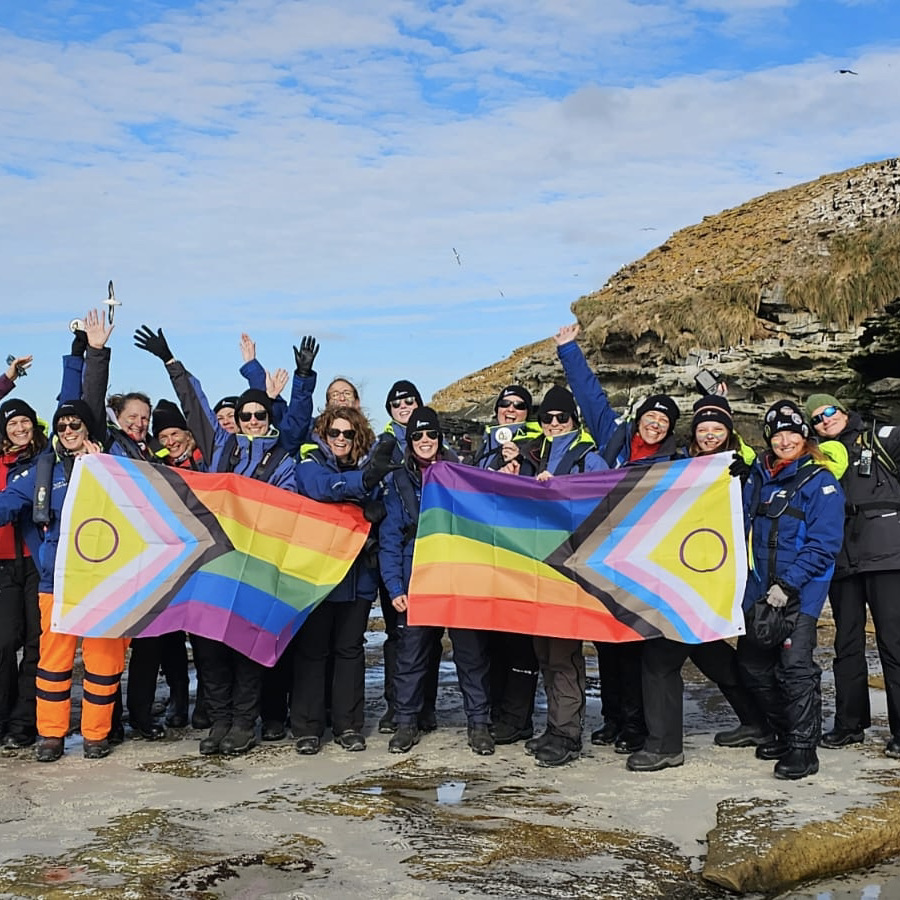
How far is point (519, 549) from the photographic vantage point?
6.75 m

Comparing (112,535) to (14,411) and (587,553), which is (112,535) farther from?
(587,553)

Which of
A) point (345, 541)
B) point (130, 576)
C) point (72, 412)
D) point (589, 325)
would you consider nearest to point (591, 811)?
point (345, 541)

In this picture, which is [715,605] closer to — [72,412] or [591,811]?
[591,811]

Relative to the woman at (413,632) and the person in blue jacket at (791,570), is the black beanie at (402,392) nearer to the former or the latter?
the woman at (413,632)

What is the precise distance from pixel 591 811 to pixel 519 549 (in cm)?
179

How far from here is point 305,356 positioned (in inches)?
290

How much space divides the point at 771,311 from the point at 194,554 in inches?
733

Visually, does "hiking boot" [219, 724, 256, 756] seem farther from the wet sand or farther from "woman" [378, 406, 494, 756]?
"woman" [378, 406, 494, 756]

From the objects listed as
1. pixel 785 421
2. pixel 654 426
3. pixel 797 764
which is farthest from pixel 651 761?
pixel 785 421

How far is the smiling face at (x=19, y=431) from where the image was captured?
6781 mm

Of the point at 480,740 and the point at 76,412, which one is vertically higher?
the point at 76,412

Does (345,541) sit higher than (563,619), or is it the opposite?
(345,541)

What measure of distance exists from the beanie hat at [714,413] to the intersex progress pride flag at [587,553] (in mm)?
224

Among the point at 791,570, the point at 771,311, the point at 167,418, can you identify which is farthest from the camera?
the point at 771,311
